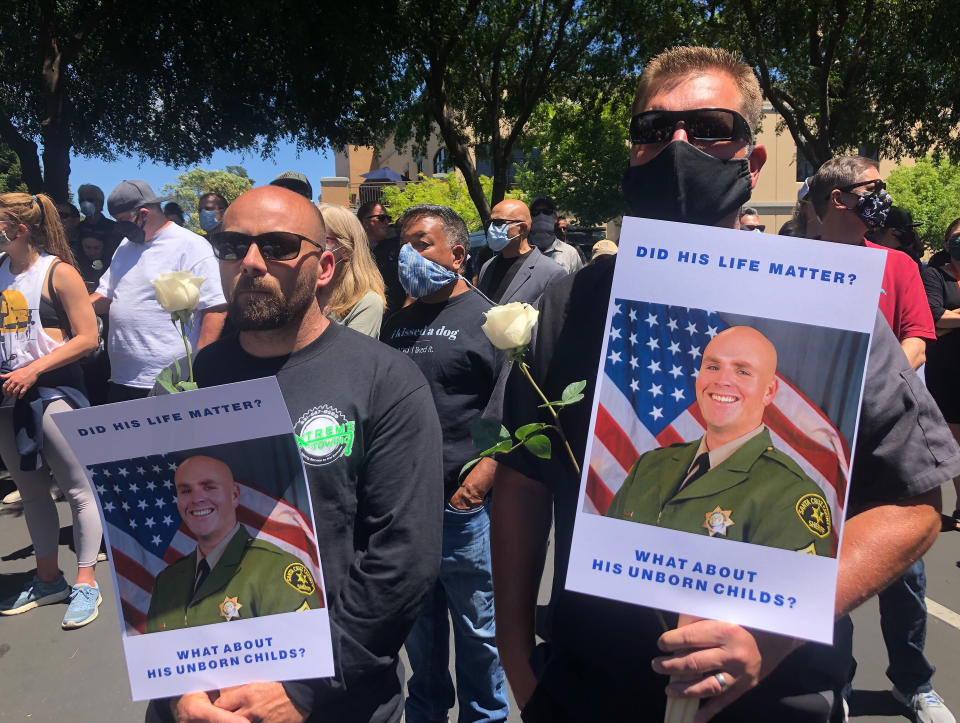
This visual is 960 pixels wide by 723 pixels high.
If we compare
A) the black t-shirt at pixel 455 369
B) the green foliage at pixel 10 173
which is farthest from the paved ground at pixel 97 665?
the green foliage at pixel 10 173

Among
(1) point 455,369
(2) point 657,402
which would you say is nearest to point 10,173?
(1) point 455,369

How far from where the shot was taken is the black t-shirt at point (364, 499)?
5.12 feet

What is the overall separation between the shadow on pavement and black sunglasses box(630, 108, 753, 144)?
276cm

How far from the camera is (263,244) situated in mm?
1679

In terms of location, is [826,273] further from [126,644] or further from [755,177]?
[126,644]

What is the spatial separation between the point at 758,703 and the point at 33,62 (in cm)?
1452

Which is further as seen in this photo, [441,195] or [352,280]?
[441,195]

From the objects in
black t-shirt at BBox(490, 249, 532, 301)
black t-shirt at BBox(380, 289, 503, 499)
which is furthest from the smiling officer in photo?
black t-shirt at BBox(490, 249, 532, 301)

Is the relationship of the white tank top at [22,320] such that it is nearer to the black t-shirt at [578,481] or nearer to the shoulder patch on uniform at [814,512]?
the black t-shirt at [578,481]

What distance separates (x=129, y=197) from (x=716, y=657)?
435cm

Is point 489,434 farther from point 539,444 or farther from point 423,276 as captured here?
point 423,276

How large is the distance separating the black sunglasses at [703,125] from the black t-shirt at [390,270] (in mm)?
3342

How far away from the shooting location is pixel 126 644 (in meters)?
1.38

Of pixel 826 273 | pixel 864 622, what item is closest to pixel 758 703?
pixel 826 273
